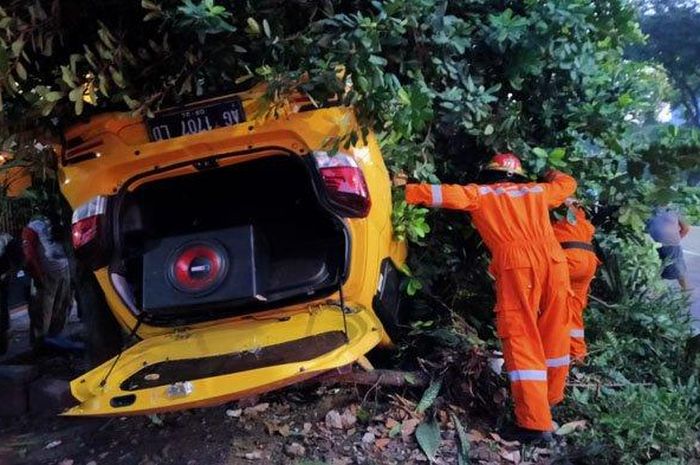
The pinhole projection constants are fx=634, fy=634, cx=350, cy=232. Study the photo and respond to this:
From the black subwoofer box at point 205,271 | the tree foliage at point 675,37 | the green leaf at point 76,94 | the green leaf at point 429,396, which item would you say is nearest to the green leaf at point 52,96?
the green leaf at point 76,94

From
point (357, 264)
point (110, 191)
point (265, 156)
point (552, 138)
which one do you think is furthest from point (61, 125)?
point (552, 138)

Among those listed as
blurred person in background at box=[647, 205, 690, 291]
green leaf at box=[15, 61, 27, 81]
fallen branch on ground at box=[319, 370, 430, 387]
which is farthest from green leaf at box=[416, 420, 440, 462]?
blurred person in background at box=[647, 205, 690, 291]

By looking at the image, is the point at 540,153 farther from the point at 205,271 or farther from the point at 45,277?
the point at 45,277

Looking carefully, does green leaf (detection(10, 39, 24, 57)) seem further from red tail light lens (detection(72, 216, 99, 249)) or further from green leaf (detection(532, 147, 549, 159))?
green leaf (detection(532, 147, 549, 159))

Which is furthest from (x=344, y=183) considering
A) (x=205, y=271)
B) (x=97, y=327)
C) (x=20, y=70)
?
(x=97, y=327)

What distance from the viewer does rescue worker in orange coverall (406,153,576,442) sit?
3482 millimetres

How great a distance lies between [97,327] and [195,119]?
167 cm

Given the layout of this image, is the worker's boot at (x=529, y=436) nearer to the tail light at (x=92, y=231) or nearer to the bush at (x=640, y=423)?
the bush at (x=640, y=423)

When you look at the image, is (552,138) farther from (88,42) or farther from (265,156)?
(88,42)

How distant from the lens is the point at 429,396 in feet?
11.4

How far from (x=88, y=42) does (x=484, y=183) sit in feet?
7.75

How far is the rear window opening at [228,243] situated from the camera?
3324 mm

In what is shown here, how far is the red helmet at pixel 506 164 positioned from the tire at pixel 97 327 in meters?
2.54

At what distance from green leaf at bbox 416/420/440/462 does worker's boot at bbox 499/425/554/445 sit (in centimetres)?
40
